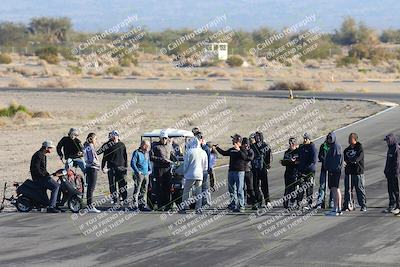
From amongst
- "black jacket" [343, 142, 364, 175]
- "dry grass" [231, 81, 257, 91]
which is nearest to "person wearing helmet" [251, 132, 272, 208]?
"black jacket" [343, 142, 364, 175]

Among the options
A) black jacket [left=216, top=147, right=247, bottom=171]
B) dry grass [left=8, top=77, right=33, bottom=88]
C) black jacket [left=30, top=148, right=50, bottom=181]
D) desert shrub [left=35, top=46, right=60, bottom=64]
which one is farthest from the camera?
desert shrub [left=35, top=46, right=60, bottom=64]

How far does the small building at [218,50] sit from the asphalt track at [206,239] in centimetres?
9241

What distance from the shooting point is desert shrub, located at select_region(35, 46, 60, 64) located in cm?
10431

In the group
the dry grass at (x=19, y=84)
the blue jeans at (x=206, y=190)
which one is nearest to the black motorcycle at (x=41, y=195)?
the blue jeans at (x=206, y=190)

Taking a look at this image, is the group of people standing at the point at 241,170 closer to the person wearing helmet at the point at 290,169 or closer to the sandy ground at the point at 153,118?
the person wearing helmet at the point at 290,169

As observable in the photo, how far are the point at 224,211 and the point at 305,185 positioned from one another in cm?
183

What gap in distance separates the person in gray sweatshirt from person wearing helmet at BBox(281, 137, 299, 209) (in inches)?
29.0

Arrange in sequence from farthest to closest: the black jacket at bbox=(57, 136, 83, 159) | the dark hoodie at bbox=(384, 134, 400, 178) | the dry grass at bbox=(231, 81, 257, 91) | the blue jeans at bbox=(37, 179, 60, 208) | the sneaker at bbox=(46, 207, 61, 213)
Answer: the dry grass at bbox=(231, 81, 257, 91), the black jacket at bbox=(57, 136, 83, 159), the sneaker at bbox=(46, 207, 61, 213), the blue jeans at bbox=(37, 179, 60, 208), the dark hoodie at bbox=(384, 134, 400, 178)

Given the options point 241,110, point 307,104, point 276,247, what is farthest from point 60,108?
point 276,247

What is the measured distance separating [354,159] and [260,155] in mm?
2002

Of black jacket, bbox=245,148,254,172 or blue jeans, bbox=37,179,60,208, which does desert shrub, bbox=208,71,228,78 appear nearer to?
black jacket, bbox=245,148,254,172

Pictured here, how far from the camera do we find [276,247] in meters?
15.8

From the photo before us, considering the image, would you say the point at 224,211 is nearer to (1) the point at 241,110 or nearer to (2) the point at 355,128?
(2) the point at 355,128

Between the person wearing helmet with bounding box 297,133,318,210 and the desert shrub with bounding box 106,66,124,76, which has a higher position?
the desert shrub with bounding box 106,66,124,76
